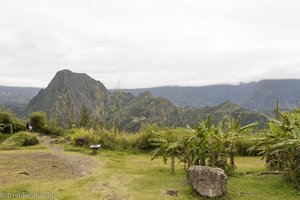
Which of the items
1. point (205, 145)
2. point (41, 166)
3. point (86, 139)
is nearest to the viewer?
point (205, 145)

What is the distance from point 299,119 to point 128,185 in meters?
5.70

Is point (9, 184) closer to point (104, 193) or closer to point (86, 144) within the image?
point (104, 193)

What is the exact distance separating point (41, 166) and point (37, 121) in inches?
457

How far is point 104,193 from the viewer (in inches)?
311

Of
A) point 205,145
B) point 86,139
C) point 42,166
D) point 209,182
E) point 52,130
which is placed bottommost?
point 52,130

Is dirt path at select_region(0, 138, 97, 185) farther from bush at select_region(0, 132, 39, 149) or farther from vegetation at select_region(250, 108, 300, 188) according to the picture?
vegetation at select_region(250, 108, 300, 188)

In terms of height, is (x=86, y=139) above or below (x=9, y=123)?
below

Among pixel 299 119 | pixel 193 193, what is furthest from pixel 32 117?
pixel 299 119

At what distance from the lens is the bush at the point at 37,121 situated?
2134cm

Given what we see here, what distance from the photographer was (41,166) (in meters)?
10.8

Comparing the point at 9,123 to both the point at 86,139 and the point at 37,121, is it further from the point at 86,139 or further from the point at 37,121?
the point at 86,139

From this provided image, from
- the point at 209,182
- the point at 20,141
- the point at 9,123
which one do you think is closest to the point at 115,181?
the point at 209,182

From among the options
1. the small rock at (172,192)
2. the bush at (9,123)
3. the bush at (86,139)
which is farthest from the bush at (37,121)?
the small rock at (172,192)

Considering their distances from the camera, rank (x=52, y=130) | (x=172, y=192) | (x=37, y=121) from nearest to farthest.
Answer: (x=172, y=192) → (x=52, y=130) → (x=37, y=121)
